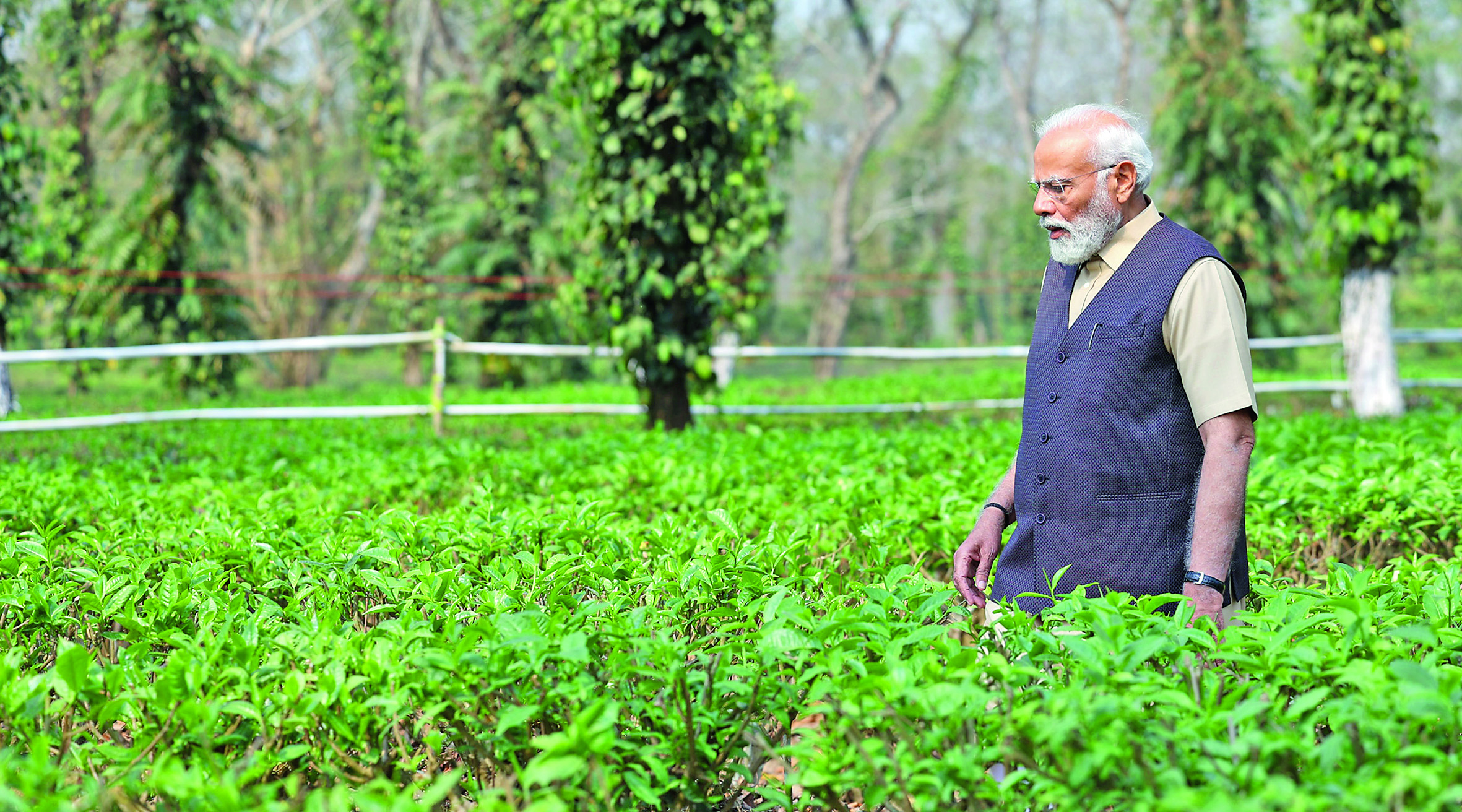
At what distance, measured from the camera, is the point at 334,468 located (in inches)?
205

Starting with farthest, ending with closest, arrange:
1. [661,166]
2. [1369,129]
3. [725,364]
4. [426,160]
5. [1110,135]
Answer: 1. [426,160]
2. [725,364]
3. [1369,129]
4. [661,166]
5. [1110,135]

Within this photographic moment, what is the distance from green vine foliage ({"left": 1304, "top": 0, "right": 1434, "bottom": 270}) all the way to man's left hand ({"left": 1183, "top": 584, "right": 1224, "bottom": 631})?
8707mm

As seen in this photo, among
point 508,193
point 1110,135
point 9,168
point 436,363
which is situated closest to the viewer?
point 1110,135

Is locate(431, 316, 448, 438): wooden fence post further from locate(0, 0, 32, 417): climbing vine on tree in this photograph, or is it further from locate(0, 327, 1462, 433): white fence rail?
locate(0, 0, 32, 417): climbing vine on tree

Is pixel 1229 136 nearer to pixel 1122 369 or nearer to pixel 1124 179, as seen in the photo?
pixel 1124 179

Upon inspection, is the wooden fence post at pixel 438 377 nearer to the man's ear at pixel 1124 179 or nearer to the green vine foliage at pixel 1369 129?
the man's ear at pixel 1124 179

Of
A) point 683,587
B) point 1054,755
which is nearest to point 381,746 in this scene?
point 683,587

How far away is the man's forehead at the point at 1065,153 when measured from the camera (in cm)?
255

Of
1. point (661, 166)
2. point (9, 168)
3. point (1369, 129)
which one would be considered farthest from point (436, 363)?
point (1369, 129)

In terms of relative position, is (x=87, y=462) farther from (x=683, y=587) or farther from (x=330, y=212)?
(x=330, y=212)

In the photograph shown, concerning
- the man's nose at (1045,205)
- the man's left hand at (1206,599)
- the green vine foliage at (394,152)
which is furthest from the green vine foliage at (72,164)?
the man's left hand at (1206,599)

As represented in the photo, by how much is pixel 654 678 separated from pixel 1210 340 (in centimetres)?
147

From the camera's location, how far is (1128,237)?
263 cm

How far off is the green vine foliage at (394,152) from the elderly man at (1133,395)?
1703 centimetres
